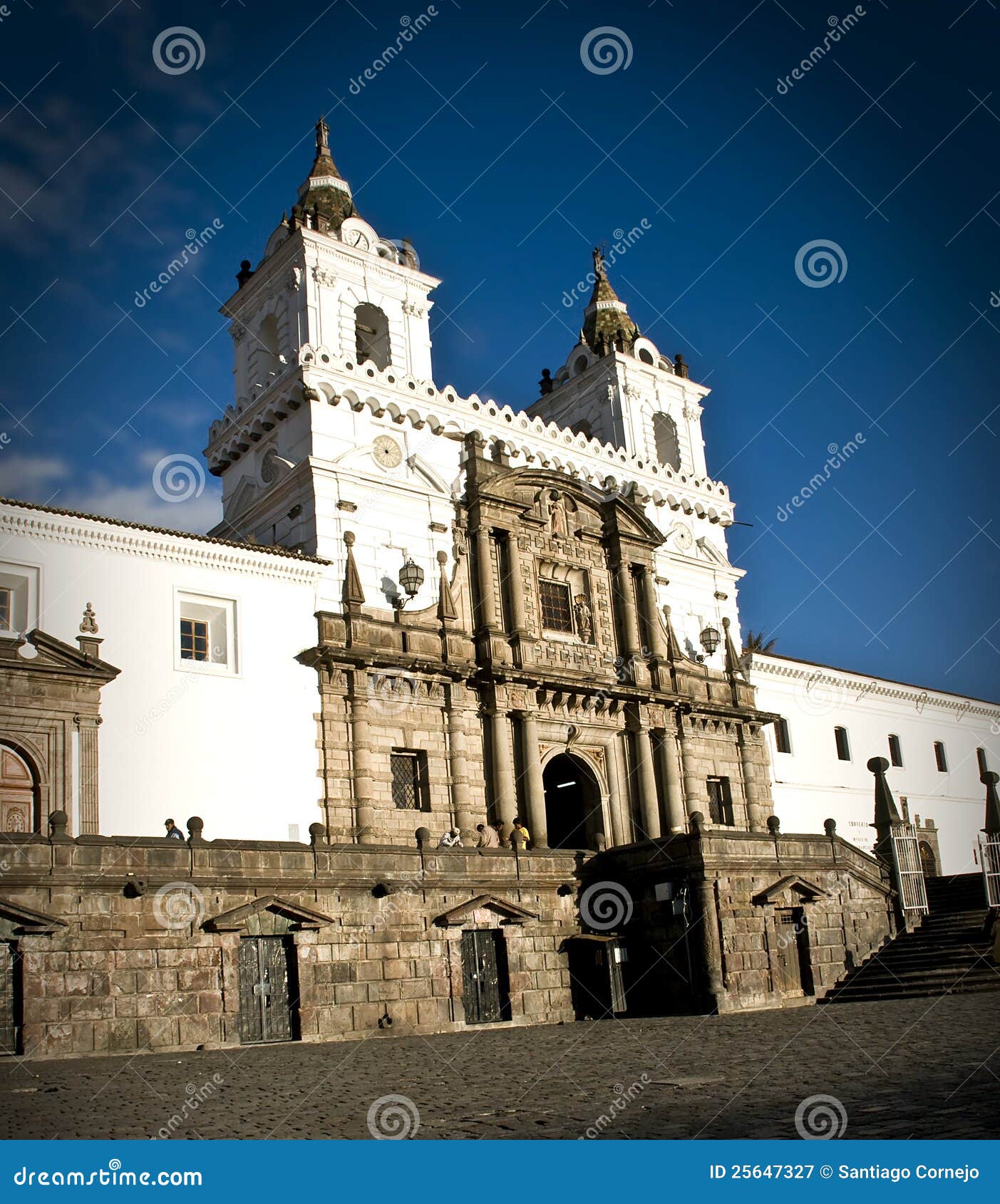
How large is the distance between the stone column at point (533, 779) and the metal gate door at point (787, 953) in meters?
5.91

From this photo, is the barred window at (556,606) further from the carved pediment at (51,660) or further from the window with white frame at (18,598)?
the window with white frame at (18,598)

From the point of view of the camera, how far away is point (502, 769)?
2927 cm

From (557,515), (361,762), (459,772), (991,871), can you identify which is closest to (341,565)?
(361,762)

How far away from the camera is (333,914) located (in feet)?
69.5

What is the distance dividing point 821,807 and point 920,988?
1480cm

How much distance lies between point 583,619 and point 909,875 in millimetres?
10336

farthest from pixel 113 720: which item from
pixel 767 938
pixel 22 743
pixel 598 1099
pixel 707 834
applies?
pixel 598 1099

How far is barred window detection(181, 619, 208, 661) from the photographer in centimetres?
2541

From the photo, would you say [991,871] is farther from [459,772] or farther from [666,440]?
[666,440]

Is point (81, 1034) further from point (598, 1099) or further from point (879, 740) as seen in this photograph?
point (879, 740)

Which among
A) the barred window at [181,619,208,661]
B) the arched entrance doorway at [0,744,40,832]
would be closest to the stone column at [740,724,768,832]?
the barred window at [181,619,208,661]

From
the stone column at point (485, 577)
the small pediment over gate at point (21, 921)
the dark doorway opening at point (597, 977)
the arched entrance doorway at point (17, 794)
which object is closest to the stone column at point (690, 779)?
the stone column at point (485, 577)

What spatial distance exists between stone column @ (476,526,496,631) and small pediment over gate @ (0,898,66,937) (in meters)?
14.6

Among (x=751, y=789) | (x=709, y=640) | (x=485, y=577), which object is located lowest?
(x=751, y=789)
